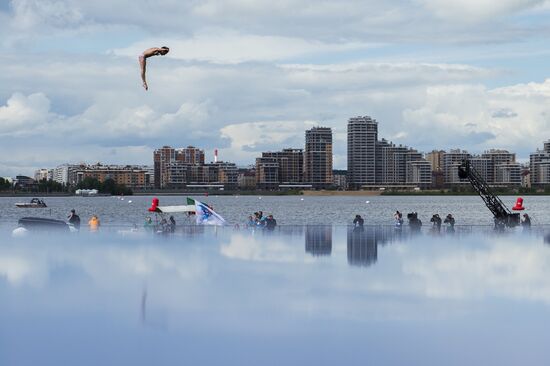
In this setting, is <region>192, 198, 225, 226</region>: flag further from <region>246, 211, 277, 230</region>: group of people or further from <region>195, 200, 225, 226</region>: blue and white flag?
<region>246, 211, 277, 230</region>: group of people

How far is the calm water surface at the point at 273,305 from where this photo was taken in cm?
1509

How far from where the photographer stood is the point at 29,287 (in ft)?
72.4

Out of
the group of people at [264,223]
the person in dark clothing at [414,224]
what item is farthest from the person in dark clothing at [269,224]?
the person in dark clothing at [414,224]

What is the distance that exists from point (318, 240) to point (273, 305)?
1838cm

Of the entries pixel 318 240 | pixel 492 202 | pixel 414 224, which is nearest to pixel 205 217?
pixel 414 224

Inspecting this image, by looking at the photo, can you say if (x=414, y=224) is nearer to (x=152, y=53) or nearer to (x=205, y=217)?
(x=205, y=217)

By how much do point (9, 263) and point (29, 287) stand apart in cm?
551

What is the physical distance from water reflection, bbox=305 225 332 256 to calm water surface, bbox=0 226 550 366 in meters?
0.38

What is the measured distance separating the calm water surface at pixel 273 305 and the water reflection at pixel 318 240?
0.38 m

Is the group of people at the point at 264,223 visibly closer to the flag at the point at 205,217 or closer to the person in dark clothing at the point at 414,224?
the flag at the point at 205,217

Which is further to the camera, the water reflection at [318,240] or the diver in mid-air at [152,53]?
the water reflection at [318,240]

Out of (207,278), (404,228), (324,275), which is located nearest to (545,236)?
(404,228)

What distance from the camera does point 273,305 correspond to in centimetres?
1922

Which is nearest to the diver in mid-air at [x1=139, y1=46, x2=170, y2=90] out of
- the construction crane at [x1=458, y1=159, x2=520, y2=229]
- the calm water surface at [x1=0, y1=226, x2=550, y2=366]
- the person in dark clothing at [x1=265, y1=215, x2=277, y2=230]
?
the calm water surface at [x1=0, y1=226, x2=550, y2=366]
